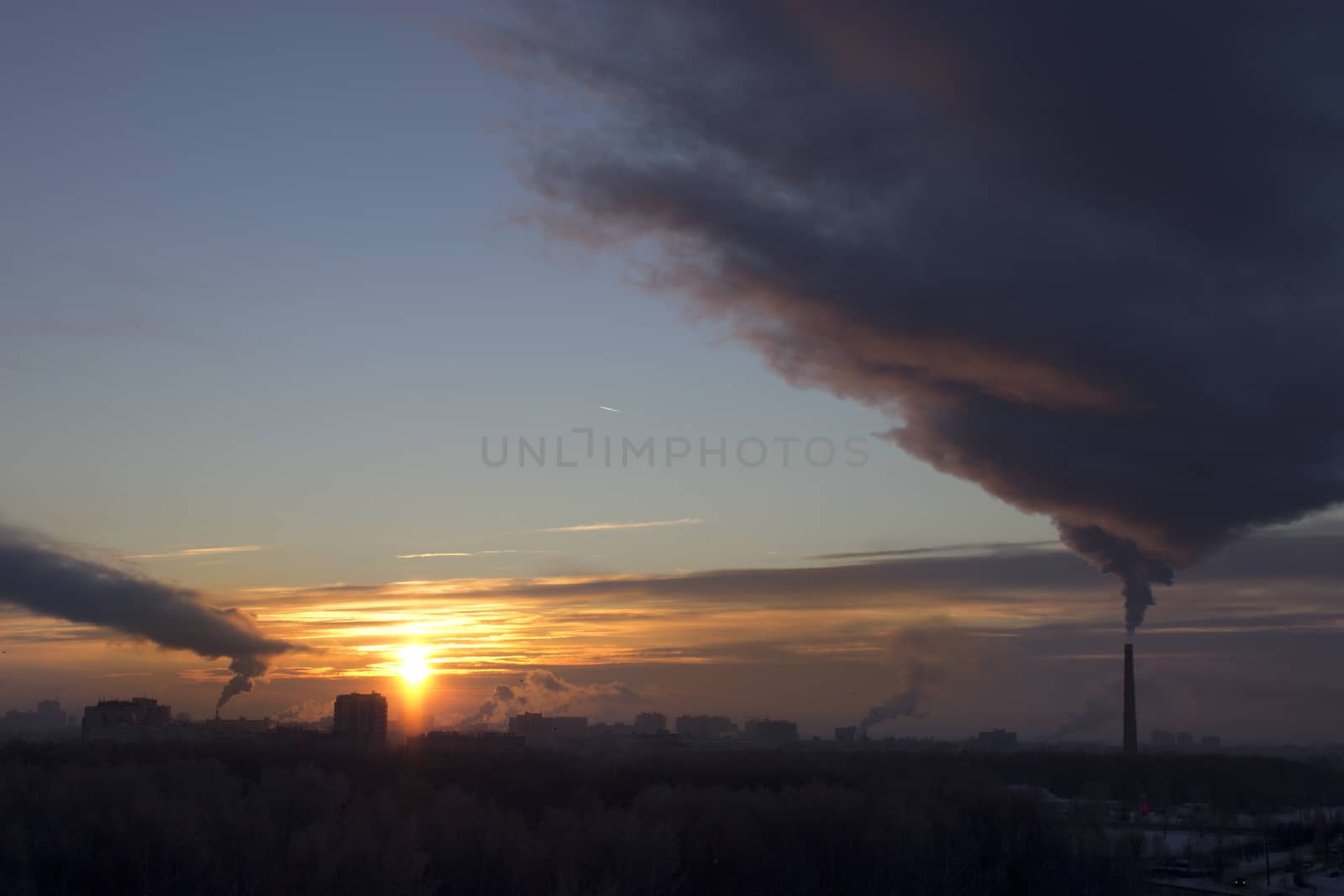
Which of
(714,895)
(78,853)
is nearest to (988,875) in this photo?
(714,895)

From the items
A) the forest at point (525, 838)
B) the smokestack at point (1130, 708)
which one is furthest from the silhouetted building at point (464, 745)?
the smokestack at point (1130, 708)

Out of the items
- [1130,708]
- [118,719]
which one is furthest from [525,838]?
[118,719]

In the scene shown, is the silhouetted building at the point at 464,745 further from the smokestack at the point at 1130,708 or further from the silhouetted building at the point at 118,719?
the smokestack at the point at 1130,708

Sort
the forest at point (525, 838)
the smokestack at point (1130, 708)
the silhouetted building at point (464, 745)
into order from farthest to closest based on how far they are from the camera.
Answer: the smokestack at point (1130, 708) < the silhouetted building at point (464, 745) < the forest at point (525, 838)

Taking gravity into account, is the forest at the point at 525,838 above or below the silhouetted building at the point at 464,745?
above

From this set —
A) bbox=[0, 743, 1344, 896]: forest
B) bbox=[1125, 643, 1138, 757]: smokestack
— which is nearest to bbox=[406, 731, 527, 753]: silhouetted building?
bbox=[0, 743, 1344, 896]: forest

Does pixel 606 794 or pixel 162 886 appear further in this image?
pixel 606 794

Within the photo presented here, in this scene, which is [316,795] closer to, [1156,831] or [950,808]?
[950,808]

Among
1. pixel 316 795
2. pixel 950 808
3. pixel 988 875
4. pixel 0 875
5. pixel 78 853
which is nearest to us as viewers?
pixel 0 875
